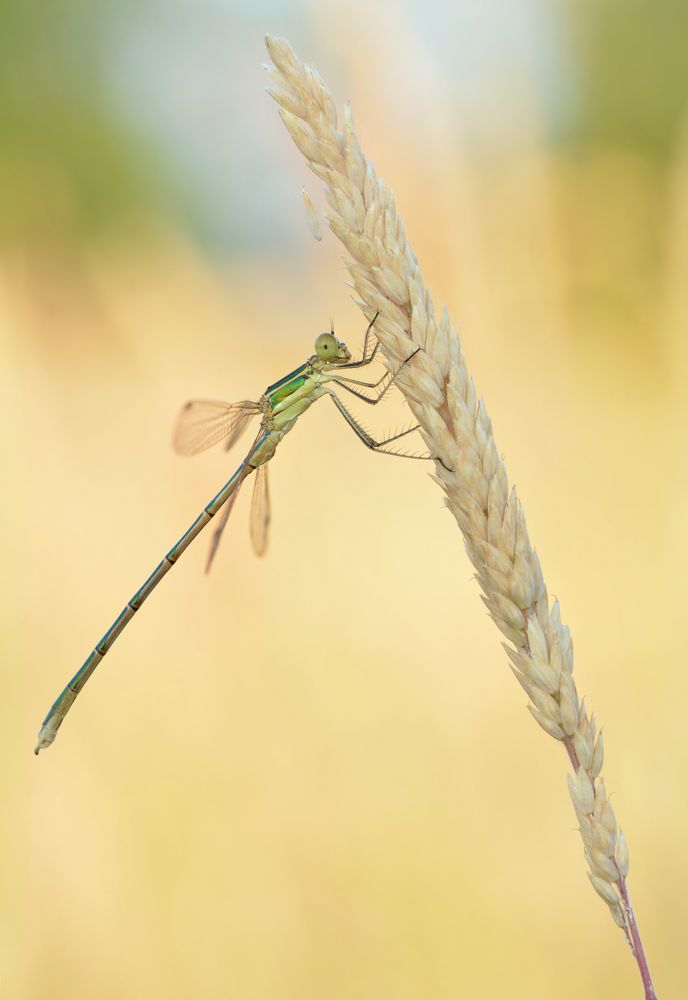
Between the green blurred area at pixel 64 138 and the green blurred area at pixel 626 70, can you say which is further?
the green blurred area at pixel 64 138

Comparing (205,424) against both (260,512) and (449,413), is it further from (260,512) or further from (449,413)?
(449,413)

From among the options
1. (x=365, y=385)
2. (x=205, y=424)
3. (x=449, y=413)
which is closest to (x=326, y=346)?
(x=365, y=385)

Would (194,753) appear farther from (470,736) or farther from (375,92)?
(375,92)

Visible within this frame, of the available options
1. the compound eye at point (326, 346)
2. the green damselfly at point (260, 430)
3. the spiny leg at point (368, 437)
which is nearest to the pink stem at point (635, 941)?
the spiny leg at point (368, 437)

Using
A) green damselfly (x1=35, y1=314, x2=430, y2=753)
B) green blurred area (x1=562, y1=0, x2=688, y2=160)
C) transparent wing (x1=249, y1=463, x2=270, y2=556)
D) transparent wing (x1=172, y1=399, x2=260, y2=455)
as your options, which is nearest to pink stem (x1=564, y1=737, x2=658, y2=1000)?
green damselfly (x1=35, y1=314, x2=430, y2=753)

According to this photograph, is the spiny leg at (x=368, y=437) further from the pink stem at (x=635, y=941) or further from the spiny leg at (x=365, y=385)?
the pink stem at (x=635, y=941)

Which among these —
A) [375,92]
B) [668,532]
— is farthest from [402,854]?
[375,92]
